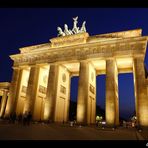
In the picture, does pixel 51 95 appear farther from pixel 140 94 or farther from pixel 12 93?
pixel 140 94

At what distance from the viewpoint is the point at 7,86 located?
39.9 metres

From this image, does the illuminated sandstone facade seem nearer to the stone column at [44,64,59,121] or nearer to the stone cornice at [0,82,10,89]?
the stone column at [44,64,59,121]

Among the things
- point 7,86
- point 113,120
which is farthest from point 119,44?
point 7,86

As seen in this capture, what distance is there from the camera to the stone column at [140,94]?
69.7ft

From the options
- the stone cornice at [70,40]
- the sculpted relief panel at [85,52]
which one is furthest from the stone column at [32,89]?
the stone cornice at [70,40]

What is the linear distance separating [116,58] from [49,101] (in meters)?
12.0

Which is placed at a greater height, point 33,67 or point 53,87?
point 33,67

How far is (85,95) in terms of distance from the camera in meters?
25.1

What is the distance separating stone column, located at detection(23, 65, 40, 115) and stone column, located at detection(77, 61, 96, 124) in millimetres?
8154

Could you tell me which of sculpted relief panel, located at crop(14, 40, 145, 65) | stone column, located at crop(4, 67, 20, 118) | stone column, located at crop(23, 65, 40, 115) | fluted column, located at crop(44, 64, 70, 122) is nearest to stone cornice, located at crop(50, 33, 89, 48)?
sculpted relief panel, located at crop(14, 40, 145, 65)

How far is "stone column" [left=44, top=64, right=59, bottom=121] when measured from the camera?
2623cm

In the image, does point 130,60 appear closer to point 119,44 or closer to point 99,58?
point 119,44

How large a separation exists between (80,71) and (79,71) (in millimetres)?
302

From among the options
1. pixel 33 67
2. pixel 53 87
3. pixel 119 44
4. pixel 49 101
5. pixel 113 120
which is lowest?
pixel 113 120
